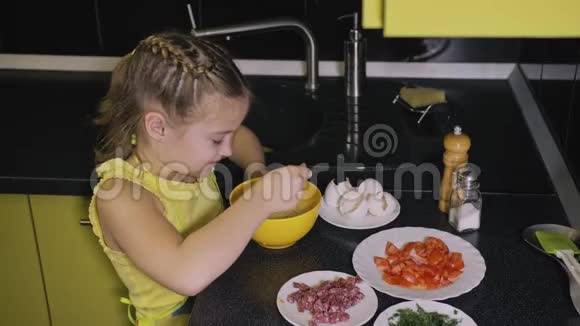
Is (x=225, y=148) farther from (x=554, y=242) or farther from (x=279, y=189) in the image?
(x=554, y=242)

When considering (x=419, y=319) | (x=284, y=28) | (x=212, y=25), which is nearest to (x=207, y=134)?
(x=419, y=319)

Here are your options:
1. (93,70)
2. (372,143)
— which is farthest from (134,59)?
(93,70)

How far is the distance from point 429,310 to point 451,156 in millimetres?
348

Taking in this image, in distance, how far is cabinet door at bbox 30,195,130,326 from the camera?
5.26 feet

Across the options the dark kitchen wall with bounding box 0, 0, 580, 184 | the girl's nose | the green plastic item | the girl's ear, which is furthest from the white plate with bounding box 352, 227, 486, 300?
the dark kitchen wall with bounding box 0, 0, 580, 184

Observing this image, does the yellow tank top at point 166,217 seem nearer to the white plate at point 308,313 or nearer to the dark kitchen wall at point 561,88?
the white plate at point 308,313

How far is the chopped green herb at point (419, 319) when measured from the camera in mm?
1055

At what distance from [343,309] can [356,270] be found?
0.37 feet

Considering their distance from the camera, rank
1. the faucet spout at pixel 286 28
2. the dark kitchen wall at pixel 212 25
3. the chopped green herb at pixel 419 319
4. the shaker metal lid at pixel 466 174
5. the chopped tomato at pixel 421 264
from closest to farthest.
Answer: the chopped green herb at pixel 419 319 → the chopped tomato at pixel 421 264 → the shaker metal lid at pixel 466 174 → the faucet spout at pixel 286 28 → the dark kitchen wall at pixel 212 25

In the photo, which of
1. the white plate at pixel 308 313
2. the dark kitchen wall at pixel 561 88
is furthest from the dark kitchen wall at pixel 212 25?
the white plate at pixel 308 313

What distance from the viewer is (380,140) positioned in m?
1.68

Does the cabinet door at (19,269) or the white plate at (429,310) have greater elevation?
the white plate at (429,310)

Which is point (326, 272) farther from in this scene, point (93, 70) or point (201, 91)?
point (93, 70)

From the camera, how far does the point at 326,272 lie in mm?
1186
